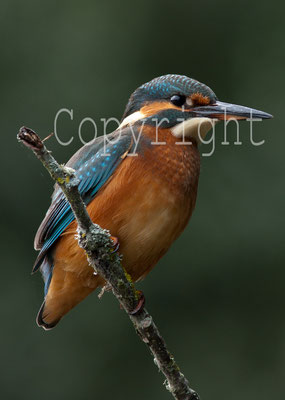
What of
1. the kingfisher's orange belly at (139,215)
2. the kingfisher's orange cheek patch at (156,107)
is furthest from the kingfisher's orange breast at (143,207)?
the kingfisher's orange cheek patch at (156,107)

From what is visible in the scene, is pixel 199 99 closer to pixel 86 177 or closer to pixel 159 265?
pixel 86 177

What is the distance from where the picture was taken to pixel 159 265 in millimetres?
5340

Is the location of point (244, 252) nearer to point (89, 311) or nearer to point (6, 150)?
point (89, 311)

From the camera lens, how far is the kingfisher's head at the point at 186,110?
3.48 meters

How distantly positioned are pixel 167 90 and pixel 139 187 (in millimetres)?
566

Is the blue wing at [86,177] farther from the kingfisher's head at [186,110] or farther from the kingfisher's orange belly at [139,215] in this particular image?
the kingfisher's head at [186,110]

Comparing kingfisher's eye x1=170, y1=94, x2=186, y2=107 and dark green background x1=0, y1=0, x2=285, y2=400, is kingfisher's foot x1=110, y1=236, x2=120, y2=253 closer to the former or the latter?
kingfisher's eye x1=170, y1=94, x2=186, y2=107

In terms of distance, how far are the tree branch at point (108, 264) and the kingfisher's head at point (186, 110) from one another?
81 cm

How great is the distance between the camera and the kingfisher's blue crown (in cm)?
352

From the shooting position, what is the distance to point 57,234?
3.48 meters

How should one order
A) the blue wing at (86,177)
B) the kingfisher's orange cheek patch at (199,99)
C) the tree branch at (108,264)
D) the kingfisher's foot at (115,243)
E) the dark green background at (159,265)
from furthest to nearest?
the dark green background at (159,265)
the kingfisher's orange cheek patch at (199,99)
the blue wing at (86,177)
the kingfisher's foot at (115,243)
the tree branch at (108,264)

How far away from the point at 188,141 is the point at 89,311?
2.16 meters

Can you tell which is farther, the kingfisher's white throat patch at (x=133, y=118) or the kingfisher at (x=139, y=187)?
the kingfisher's white throat patch at (x=133, y=118)

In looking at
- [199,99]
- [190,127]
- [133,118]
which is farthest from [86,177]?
[199,99]
